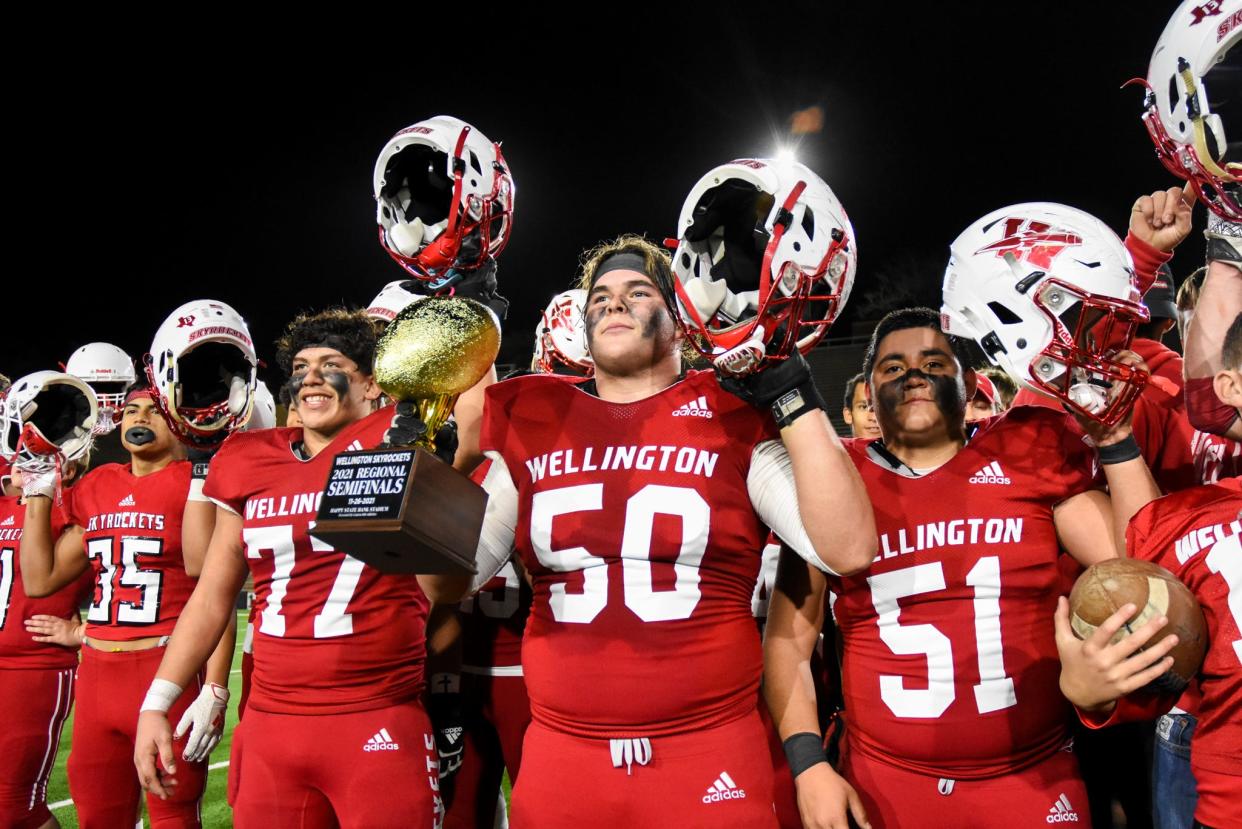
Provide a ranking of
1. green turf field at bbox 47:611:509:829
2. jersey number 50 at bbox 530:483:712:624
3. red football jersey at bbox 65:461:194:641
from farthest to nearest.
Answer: green turf field at bbox 47:611:509:829 → red football jersey at bbox 65:461:194:641 → jersey number 50 at bbox 530:483:712:624

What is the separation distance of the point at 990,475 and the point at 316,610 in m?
1.87

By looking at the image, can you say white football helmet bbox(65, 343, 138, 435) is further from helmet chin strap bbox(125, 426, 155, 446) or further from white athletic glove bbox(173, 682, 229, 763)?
white athletic glove bbox(173, 682, 229, 763)

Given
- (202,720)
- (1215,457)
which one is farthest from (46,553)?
(1215,457)

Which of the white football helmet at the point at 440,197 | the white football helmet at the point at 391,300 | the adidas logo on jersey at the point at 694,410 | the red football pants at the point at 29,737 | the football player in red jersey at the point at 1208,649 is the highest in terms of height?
the white football helmet at the point at 391,300

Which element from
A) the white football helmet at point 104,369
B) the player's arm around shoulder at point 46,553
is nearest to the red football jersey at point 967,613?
the player's arm around shoulder at point 46,553

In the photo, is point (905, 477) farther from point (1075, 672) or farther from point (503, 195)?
point (503, 195)

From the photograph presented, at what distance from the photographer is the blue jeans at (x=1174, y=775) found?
6.64 ft

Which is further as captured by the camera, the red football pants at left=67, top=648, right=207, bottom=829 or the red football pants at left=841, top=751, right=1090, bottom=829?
the red football pants at left=67, top=648, right=207, bottom=829

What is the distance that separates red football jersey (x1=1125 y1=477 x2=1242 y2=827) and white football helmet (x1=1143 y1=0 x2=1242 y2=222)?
0.60 meters

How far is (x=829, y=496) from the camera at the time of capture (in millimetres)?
1813

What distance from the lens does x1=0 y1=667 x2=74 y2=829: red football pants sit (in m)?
4.04

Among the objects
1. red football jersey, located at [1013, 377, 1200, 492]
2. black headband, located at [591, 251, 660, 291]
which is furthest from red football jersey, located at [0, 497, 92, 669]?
red football jersey, located at [1013, 377, 1200, 492]

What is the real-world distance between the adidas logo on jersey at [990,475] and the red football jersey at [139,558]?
10.6ft

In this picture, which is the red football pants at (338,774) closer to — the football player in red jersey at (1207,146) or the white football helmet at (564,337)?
the white football helmet at (564,337)
